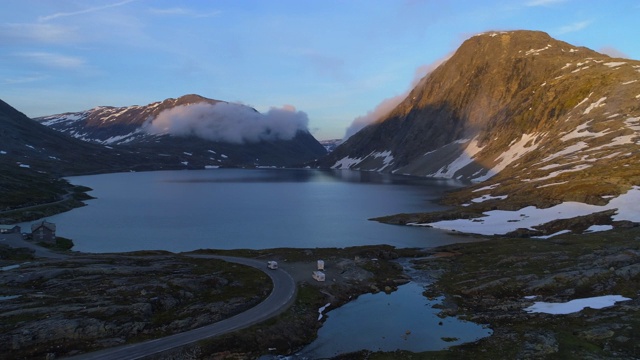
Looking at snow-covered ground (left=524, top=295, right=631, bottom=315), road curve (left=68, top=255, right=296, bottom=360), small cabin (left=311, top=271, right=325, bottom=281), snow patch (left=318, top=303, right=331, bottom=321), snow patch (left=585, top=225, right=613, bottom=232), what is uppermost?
snow patch (left=585, top=225, right=613, bottom=232)

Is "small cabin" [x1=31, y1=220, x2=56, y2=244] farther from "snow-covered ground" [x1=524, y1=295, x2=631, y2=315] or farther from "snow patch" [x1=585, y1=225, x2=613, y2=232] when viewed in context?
Result: "snow patch" [x1=585, y1=225, x2=613, y2=232]

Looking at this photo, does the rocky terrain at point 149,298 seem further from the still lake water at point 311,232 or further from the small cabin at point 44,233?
the small cabin at point 44,233

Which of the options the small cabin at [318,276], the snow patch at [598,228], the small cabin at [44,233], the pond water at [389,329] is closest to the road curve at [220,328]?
the small cabin at [318,276]

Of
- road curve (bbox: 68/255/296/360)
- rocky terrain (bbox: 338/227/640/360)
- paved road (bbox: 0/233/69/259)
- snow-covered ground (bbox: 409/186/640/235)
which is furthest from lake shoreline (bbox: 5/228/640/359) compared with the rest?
snow-covered ground (bbox: 409/186/640/235)

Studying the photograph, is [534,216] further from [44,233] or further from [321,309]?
[44,233]

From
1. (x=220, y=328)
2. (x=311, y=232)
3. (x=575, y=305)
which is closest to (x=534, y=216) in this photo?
(x=311, y=232)

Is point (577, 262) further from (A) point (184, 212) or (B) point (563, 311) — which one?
(A) point (184, 212)
